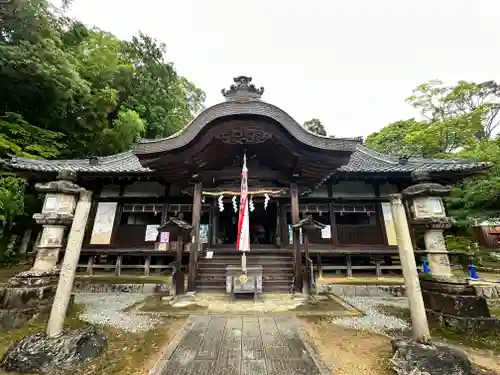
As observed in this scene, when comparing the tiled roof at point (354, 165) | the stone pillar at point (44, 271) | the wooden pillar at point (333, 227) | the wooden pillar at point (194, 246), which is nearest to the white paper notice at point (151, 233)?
the tiled roof at point (354, 165)

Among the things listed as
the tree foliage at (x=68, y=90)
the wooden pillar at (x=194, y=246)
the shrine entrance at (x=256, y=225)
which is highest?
the tree foliage at (x=68, y=90)

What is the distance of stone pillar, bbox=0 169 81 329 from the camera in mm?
4550

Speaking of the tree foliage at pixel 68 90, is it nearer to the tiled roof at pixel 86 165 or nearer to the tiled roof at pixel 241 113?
the tiled roof at pixel 86 165

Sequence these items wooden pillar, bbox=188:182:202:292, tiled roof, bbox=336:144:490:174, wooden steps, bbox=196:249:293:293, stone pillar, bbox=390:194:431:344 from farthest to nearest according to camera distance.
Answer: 1. tiled roof, bbox=336:144:490:174
2. wooden steps, bbox=196:249:293:293
3. wooden pillar, bbox=188:182:202:292
4. stone pillar, bbox=390:194:431:344

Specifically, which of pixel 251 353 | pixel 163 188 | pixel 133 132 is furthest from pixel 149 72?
pixel 251 353

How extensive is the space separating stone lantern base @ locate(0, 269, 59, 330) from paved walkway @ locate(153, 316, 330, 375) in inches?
120

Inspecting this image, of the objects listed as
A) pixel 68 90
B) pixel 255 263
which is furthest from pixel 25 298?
pixel 68 90

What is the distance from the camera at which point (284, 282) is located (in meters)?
7.57

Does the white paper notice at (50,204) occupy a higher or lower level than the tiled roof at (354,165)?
lower

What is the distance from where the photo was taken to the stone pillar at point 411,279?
3.15 m

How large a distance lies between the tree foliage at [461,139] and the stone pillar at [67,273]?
13193mm

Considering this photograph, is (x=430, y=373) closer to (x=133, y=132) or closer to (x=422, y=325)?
(x=422, y=325)

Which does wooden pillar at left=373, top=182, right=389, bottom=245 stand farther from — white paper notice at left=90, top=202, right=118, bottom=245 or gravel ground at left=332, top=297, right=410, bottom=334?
white paper notice at left=90, top=202, right=118, bottom=245

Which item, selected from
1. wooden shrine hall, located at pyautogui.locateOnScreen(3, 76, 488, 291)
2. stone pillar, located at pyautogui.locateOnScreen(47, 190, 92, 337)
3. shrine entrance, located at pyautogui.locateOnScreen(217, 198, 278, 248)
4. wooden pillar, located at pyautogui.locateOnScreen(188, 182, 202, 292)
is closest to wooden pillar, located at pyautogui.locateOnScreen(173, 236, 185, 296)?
wooden shrine hall, located at pyautogui.locateOnScreen(3, 76, 488, 291)
